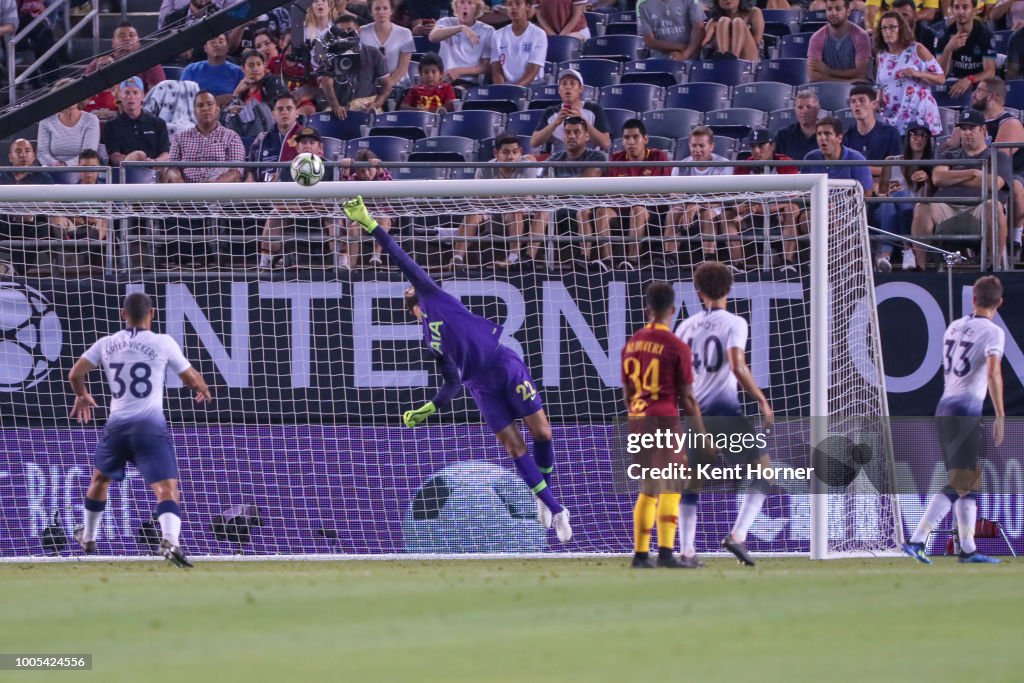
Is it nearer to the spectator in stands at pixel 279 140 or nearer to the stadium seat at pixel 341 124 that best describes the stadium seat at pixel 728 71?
the stadium seat at pixel 341 124

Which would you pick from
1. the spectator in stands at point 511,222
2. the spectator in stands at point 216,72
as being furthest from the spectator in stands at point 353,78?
the spectator in stands at point 511,222

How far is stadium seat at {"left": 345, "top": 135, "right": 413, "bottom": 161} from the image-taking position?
15773 millimetres

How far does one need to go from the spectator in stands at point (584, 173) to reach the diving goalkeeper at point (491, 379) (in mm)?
1489

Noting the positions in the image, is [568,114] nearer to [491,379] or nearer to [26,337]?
[491,379]

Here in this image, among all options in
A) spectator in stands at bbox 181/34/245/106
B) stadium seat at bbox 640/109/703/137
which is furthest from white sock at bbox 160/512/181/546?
spectator in stands at bbox 181/34/245/106

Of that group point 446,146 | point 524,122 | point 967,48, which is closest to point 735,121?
point 524,122

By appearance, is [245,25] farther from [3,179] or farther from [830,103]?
[830,103]

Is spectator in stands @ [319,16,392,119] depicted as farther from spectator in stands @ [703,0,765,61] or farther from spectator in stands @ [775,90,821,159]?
spectator in stands @ [775,90,821,159]

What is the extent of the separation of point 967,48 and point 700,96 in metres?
2.67

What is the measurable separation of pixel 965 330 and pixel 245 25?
9.48 meters

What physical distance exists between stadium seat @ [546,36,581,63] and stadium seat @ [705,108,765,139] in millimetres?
2473

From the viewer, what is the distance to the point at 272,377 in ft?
44.5

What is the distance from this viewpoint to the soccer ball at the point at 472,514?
13.1 m

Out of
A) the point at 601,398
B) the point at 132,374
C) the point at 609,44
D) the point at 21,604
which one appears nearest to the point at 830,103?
the point at 609,44
